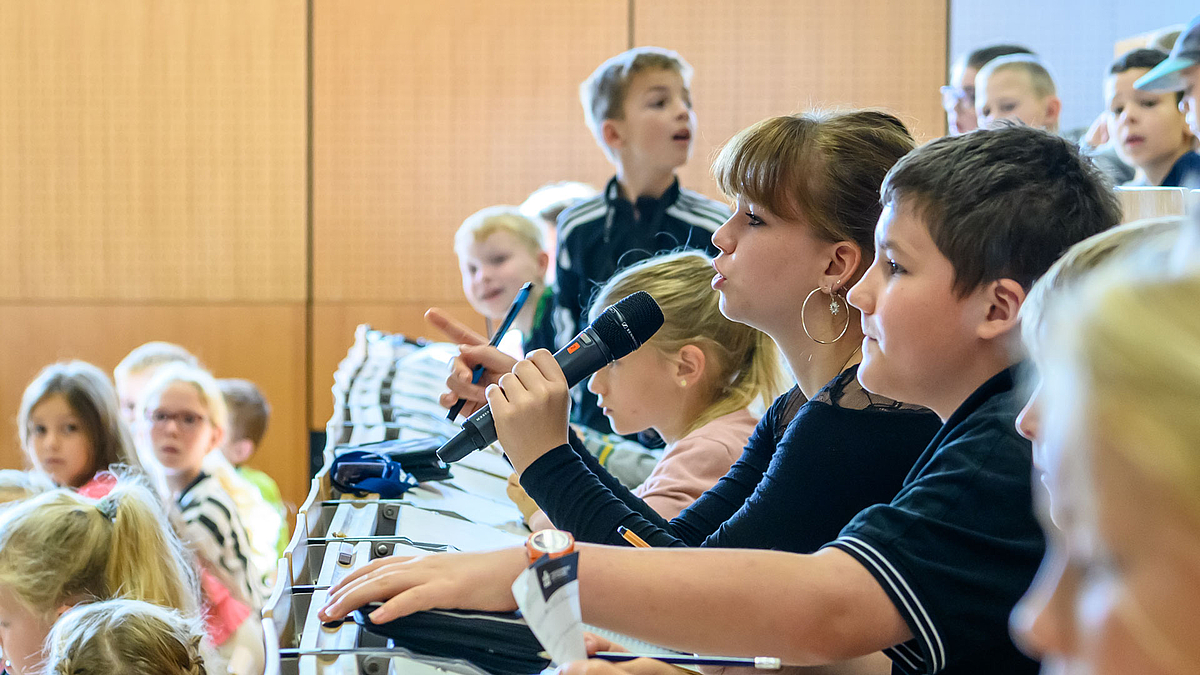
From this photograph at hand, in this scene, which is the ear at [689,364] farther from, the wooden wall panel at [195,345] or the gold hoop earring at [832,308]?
the wooden wall panel at [195,345]

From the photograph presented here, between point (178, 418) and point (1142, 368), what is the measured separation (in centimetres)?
319

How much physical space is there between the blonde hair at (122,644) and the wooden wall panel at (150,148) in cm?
428

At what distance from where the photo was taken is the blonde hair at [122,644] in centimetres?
145

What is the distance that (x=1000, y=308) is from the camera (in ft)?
3.29

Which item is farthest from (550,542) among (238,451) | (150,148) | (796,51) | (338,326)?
(150,148)

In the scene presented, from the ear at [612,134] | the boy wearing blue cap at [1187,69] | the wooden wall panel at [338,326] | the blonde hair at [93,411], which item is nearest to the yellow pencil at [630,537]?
the boy wearing blue cap at [1187,69]

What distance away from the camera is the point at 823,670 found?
108 cm

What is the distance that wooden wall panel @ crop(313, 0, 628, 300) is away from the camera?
5598mm

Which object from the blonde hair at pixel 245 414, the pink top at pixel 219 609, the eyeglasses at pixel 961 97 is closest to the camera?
the pink top at pixel 219 609

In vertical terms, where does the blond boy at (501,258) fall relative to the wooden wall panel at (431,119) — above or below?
below

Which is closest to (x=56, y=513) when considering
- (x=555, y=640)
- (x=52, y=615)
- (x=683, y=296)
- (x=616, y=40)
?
(x=52, y=615)

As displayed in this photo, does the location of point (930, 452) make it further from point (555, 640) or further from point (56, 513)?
point (56, 513)

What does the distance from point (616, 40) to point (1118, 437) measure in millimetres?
5449

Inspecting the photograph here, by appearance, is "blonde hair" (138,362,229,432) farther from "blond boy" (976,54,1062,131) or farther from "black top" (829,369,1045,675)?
"black top" (829,369,1045,675)
